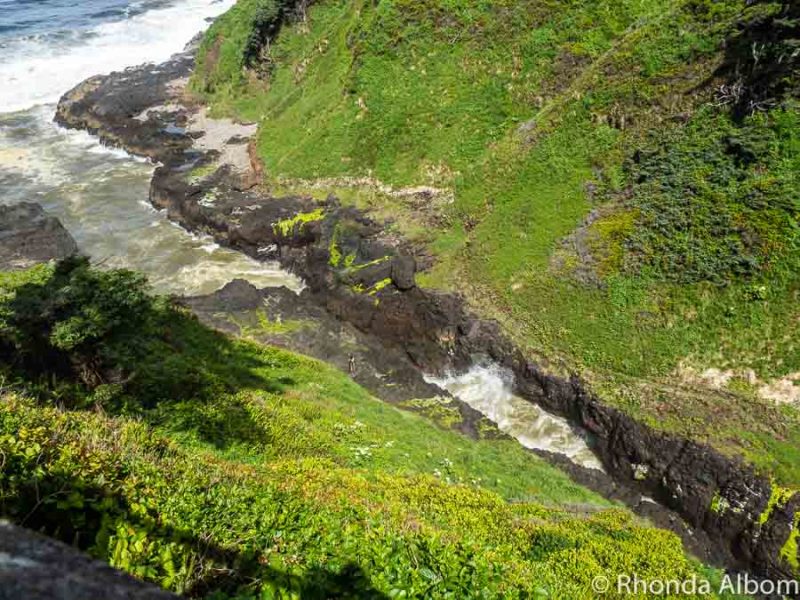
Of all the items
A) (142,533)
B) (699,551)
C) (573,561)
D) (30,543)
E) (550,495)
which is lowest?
(699,551)

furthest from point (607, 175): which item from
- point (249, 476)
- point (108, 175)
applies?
point (108, 175)

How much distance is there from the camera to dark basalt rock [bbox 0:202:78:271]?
32.2 metres

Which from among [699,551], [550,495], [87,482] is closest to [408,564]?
[87,482]

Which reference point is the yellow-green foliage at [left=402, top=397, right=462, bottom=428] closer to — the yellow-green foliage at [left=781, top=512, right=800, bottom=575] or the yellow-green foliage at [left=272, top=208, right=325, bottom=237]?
the yellow-green foliage at [left=781, top=512, right=800, bottom=575]

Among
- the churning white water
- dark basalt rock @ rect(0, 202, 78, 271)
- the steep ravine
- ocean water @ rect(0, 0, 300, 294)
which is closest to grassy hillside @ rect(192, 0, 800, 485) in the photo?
the steep ravine

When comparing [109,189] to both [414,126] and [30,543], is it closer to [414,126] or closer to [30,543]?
[414,126]

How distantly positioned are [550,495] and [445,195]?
769 inches

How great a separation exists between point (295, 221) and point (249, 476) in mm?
25871

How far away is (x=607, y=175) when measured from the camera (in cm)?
2555

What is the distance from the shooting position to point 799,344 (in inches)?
722

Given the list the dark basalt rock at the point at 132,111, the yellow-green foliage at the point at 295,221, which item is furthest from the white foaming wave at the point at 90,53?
the yellow-green foliage at the point at 295,221

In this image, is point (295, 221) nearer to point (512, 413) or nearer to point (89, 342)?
point (512, 413)

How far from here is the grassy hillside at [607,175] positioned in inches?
769

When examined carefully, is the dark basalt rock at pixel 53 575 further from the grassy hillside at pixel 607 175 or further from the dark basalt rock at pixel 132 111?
the dark basalt rock at pixel 132 111
